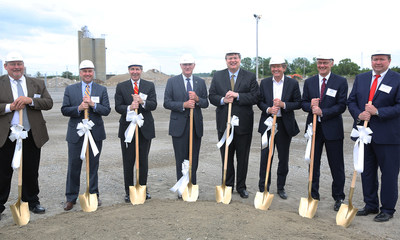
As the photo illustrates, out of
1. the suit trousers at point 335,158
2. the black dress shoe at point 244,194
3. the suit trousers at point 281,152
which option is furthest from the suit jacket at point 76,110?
the suit trousers at point 335,158

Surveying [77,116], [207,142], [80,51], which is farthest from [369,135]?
[80,51]

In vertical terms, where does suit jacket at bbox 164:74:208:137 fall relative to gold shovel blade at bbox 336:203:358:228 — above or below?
above

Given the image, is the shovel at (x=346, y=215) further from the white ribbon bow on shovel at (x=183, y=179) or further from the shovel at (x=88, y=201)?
the shovel at (x=88, y=201)

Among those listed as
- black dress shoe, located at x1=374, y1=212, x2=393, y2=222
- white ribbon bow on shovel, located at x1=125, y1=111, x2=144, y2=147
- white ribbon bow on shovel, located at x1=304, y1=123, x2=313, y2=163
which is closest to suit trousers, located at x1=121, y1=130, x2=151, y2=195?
white ribbon bow on shovel, located at x1=125, y1=111, x2=144, y2=147

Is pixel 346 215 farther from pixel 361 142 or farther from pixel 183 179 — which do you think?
pixel 183 179

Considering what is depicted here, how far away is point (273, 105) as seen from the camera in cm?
626

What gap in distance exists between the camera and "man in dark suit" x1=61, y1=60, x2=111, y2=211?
5.92m

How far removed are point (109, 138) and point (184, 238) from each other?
28.6 feet

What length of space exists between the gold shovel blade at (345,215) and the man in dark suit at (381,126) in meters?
0.43

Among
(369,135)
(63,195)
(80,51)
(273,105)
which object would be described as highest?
(80,51)

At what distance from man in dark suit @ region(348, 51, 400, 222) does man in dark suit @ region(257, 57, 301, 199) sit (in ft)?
3.30

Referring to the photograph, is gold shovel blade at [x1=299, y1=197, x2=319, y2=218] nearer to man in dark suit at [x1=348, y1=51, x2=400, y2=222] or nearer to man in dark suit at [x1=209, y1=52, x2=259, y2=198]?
man in dark suit at [x1=348, y1=51, x2=400, y2=222]

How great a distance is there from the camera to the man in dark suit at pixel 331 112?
230 inches

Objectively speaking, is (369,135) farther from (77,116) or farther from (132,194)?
(77,116)
